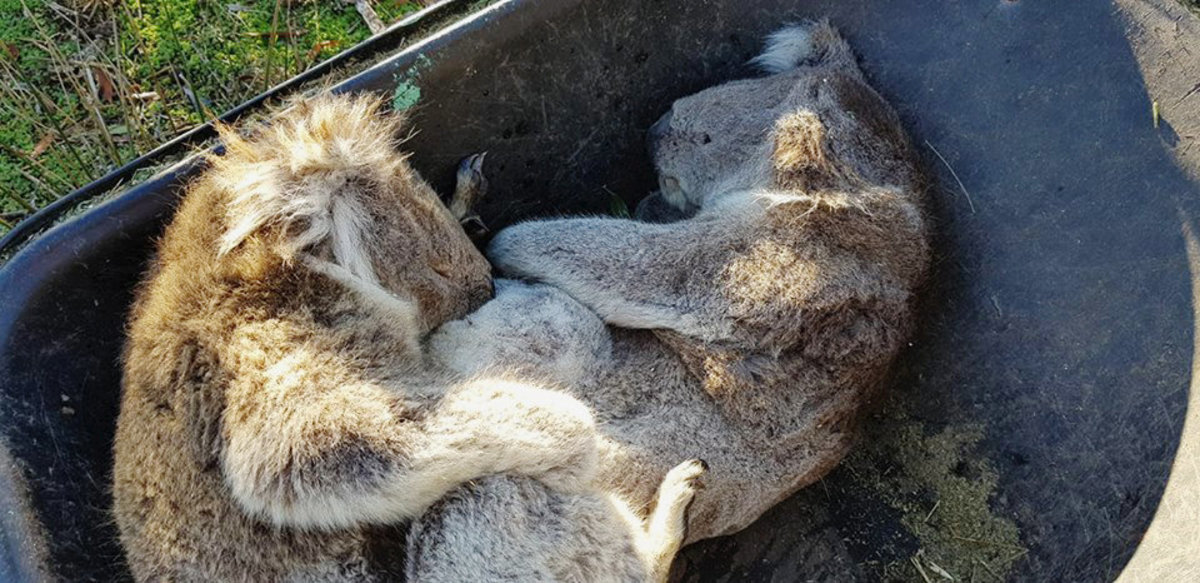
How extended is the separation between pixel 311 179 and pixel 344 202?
0.12m

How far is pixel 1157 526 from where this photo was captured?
337 cm

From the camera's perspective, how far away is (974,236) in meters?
3.72

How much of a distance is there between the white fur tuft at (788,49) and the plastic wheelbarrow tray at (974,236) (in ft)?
0.21

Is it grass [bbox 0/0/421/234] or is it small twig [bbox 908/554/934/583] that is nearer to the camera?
small twig [bbox 908/554/934/583]

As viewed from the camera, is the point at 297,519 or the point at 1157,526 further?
the point at 1157,526

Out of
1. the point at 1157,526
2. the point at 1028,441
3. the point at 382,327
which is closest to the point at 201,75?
the point at 382,327

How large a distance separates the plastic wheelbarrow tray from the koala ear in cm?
45

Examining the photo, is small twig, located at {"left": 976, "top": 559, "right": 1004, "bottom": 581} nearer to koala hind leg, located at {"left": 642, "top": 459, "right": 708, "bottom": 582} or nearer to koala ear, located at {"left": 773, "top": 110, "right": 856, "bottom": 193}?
koala hind leg, located at {"left": 642, "top": 459, "right": 708, "bottom": 582}

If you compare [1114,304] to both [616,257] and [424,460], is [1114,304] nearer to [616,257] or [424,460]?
[616,257]

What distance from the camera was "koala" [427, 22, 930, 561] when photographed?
3.41m

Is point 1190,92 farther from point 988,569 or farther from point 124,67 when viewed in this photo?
point 124,67

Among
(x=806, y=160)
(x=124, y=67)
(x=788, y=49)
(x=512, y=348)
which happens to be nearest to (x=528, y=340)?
(x=512, y=348)

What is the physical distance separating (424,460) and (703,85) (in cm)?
200

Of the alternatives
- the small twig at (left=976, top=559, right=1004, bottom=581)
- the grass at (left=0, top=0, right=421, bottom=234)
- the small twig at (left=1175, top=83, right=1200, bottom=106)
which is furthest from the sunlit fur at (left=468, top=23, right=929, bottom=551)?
the grass at (left=0, top=0, right=421, bottom=234)
